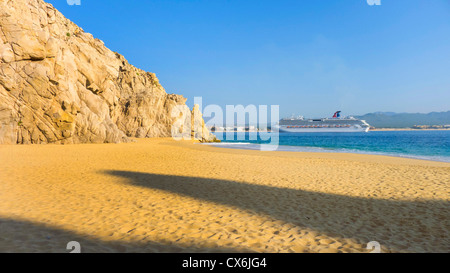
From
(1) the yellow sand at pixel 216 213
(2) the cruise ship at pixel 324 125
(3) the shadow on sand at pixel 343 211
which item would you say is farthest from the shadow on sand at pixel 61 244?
(2) the cruise ship at pixel 324 125

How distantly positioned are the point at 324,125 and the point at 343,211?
118 meters

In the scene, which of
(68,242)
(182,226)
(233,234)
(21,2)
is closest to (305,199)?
(233,234)

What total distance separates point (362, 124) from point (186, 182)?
127 meters

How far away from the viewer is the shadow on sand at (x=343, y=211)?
4.87m

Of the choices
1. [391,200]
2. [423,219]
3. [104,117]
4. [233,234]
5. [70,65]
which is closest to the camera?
[233,234]

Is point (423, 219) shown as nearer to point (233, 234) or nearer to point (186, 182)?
point (233, 234)

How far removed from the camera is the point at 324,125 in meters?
114

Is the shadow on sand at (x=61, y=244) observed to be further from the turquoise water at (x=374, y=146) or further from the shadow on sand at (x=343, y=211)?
the turquoise water at (x=374, y=146)

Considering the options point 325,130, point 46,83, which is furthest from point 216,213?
point 325,130

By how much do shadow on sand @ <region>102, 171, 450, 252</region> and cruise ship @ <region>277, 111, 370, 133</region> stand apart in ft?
369

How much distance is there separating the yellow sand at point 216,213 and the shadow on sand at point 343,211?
25 mm

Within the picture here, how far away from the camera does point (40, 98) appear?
22578 mm

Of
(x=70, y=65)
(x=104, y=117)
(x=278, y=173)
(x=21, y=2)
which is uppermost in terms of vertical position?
(x=21, y=2)

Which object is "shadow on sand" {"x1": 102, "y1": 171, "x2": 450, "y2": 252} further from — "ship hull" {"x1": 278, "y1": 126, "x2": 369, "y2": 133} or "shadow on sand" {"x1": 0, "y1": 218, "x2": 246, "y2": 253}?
"ship hull" {"x1": 278, "y1": 126, "x2": 369, "y2": 133}
